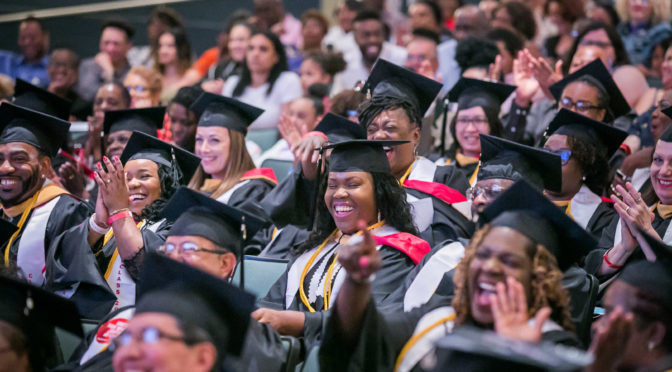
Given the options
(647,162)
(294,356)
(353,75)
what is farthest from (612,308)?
(353,75)

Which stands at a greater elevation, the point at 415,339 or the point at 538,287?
the point at 538,287

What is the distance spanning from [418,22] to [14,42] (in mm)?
4989

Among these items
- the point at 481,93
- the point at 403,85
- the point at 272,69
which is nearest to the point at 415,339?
the point at 403,85

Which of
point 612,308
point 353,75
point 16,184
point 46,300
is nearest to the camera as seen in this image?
point 612,308

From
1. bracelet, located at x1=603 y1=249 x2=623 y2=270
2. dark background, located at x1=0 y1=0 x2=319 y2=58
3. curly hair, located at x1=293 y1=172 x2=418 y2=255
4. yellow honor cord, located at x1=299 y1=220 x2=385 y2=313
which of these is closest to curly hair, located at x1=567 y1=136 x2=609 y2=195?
bracelet, located at x1=603 y1=249 x2=623 y2=270

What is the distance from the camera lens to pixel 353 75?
727 centimetres

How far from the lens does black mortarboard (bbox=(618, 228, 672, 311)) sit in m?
2.44

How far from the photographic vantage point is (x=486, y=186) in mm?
3551

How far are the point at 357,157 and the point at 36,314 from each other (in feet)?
5.21

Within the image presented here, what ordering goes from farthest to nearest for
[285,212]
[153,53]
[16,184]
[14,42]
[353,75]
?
[14,42]
[153,53]
[353,75]
[285,212]
[16,184]

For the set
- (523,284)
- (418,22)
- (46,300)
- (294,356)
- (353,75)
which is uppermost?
(418,22)

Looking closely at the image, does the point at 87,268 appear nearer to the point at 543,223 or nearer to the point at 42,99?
the point at 42,99

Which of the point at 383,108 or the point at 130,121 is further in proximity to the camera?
the point at 130,121

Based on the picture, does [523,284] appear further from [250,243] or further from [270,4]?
[270,4]
